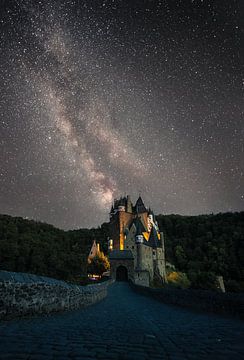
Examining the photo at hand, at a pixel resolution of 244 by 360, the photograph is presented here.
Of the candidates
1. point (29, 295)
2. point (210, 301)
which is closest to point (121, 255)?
point (210, 301)

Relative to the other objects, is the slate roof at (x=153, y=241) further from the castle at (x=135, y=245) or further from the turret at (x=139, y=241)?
the turret at (x=139, y=241)

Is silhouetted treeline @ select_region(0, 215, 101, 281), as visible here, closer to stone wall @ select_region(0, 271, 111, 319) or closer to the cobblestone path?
stone wall @ select_region(0, 271, 111, 319)

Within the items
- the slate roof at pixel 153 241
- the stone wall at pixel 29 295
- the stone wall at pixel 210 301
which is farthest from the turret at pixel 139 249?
the stone wall at pixel 29 295

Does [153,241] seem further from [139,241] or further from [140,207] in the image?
[140,207]

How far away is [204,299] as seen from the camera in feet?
33.1

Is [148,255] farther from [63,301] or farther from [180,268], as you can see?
[63,301]

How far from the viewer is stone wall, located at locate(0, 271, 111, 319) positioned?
549cm

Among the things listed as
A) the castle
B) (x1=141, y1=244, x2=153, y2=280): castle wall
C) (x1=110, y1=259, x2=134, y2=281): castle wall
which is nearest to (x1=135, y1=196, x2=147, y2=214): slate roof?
the castle

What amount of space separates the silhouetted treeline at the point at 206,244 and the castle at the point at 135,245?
15051 mm

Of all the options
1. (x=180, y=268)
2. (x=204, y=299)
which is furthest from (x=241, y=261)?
(x=204, y=299)

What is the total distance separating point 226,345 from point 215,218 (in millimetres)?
126791

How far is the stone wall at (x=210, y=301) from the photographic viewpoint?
8.09 m

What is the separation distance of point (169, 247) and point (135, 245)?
48581 millimetres

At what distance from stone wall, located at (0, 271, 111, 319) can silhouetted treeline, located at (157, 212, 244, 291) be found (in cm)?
5924
